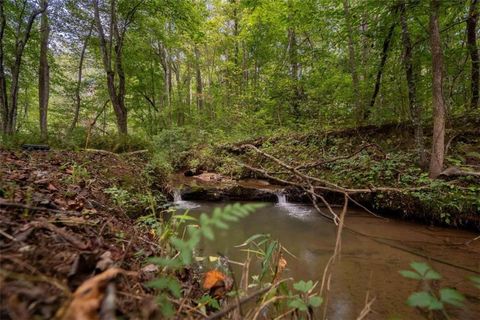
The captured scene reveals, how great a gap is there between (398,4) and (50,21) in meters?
13.3

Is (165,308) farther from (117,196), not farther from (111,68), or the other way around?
(111,68)

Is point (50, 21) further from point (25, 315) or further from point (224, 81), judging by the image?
point (25, 315)

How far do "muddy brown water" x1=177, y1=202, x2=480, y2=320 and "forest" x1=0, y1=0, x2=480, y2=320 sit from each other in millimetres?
34

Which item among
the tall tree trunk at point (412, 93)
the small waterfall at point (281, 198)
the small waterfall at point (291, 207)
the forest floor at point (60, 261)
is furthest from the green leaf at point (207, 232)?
the small waterfall at point (281, 198)

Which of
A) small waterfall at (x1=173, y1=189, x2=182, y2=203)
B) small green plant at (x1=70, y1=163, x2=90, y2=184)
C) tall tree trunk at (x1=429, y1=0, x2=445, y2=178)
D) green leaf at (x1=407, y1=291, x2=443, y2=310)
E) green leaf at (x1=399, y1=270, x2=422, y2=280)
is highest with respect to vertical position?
tall tree trunk at (x1=429, y1=0, x2=445, y2=178)

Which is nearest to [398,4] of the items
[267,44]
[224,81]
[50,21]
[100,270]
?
[100,270]

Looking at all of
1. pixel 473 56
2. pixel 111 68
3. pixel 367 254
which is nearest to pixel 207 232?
pixel 367 254

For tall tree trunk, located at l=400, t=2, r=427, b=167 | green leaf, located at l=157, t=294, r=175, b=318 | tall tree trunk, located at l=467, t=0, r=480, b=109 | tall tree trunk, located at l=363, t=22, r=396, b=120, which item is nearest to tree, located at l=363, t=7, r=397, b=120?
tall tree trunk, located at l=363, t=22, r=396, b=120

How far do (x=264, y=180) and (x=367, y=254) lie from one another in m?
5.83

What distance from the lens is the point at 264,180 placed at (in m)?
10.1

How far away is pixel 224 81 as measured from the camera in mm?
18984

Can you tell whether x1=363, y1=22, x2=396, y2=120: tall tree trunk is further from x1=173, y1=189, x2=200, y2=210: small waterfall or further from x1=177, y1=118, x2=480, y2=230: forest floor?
x1=173, y1=189, x2=200, y2=210: small waterfall

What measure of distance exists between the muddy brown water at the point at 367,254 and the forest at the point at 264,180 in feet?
0.11

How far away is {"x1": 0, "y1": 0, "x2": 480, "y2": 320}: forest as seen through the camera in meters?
1.29
